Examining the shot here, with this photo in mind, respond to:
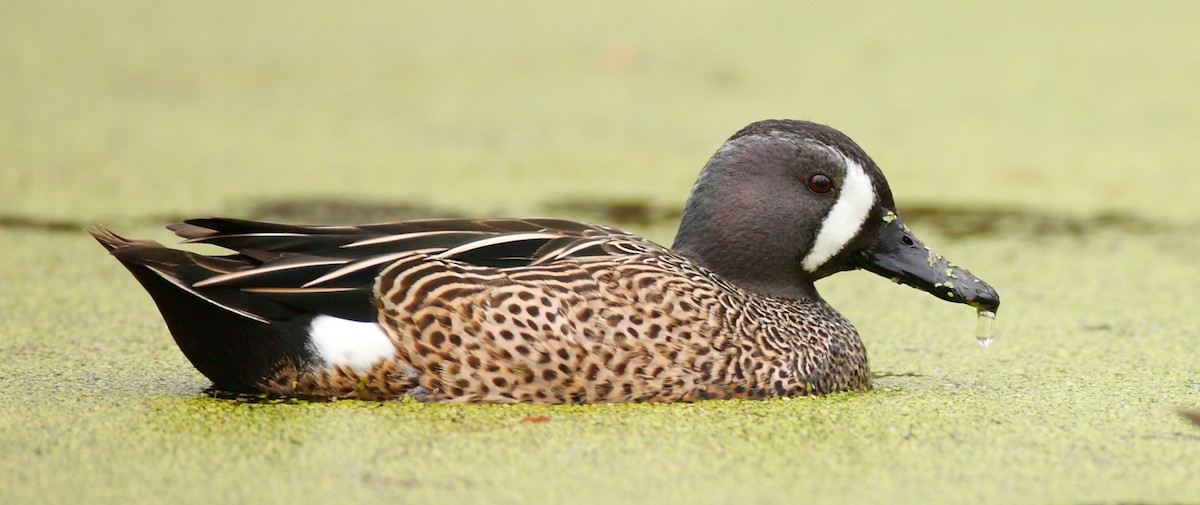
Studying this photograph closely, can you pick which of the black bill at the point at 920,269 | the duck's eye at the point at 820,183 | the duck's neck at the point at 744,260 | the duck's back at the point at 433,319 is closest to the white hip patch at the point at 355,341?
the duck's back at the point at 433,319

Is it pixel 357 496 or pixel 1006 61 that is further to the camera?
pixel 1006 61

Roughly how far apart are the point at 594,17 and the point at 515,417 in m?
5.31

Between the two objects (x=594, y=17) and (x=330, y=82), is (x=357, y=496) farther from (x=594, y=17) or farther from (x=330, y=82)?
(x=594, y=17)

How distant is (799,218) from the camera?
11.2 ft

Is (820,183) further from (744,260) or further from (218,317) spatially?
(218,317)

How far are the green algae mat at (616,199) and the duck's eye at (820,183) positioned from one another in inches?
18.2

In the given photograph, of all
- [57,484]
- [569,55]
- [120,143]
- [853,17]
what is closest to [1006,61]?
[853,17]

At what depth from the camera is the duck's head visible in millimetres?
3412

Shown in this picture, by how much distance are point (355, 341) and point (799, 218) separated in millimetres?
1034

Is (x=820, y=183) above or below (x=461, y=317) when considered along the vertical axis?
above

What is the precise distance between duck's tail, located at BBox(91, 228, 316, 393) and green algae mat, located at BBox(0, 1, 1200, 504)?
4.2 inches

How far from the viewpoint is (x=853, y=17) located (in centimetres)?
780

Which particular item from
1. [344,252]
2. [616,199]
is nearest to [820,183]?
[344,252]

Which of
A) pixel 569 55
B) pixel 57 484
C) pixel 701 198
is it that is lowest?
pixel 57 484
